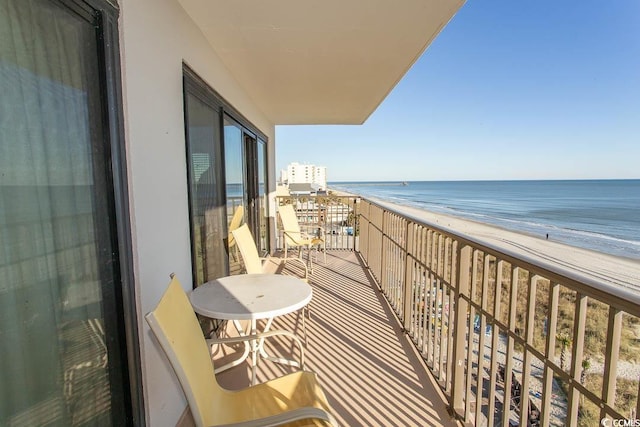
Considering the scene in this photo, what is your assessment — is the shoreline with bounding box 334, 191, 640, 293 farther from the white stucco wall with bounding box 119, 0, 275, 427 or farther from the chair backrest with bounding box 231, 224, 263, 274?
the white stucco wall with bounding box 119, 0, 275, 427

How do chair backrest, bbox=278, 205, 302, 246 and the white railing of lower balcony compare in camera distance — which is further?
chair backrest, bbox=278, 205, 302, 246

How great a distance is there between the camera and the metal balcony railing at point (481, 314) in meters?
0.87

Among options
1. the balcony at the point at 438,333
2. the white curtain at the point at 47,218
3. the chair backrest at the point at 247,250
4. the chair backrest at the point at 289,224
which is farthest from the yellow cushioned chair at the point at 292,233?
the white curtain at the point at 47,218

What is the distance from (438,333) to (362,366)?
0.59 metres

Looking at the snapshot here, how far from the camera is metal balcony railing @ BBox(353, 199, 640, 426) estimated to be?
2.85 ft

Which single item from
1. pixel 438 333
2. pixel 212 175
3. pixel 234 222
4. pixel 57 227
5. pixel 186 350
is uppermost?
pixel 212 175

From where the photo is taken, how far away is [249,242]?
2.62 m

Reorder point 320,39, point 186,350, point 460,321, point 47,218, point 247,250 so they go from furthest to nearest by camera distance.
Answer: point 247,250 → point 320,39 → point 460,321 → point 186,350 → point 47,218

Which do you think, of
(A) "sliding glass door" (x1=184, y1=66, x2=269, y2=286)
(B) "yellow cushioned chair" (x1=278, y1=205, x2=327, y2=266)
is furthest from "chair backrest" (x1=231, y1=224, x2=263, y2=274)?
(B) "yellow cushioned chair" (x1=278, y1=205, x2=327, y2=266)

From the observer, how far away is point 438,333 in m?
2.06

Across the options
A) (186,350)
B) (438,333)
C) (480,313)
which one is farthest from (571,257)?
(186,350)

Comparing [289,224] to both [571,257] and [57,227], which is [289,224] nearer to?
[57,227]

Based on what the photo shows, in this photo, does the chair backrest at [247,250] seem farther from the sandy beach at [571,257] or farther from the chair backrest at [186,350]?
the sandy beach at [571,257]

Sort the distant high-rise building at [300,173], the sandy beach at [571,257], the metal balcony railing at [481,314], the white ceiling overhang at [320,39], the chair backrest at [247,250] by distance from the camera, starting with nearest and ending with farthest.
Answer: the metal balcony railing at [481,314] < the white ceiling overhang at [320,39] < the chair backrest at [247,250] < the sandy beach at [571,257] < the distant high-rise building at [300,173]
